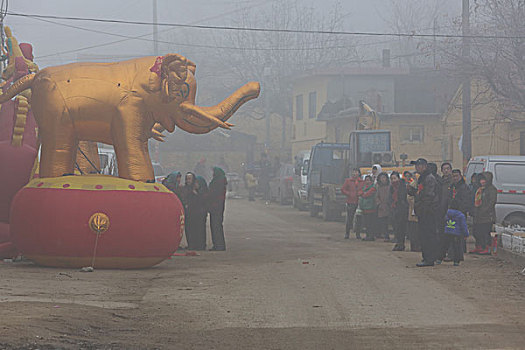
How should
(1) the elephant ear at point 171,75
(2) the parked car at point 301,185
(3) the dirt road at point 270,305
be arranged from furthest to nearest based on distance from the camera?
(2) the parked car at point 301,185 < (1) the elephant ear at point 171,75 < (3) the dirt road at point 270,305

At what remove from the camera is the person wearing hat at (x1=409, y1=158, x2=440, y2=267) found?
14.3m

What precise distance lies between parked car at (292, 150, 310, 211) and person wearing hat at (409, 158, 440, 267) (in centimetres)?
1723

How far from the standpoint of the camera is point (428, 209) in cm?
1425

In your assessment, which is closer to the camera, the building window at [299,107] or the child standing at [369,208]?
the child standing at [369,208]

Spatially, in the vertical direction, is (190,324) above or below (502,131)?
below

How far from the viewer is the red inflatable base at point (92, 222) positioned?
41.4 ft

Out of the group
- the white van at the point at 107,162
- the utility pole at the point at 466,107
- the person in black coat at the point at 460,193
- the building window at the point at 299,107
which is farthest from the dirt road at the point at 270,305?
the building window at the point at 299,107

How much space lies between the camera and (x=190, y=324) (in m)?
8.83

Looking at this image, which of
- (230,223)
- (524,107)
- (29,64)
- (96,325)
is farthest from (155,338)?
(524,107)

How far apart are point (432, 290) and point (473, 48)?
21596mm

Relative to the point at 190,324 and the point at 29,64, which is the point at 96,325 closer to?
the point at 190,324

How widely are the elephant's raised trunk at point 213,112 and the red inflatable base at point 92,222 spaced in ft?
4.86

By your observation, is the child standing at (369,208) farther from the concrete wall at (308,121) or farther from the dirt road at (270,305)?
the concrete wall at (308,121)

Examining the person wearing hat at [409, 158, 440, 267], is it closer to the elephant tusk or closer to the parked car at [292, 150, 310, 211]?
the elephant tusk
